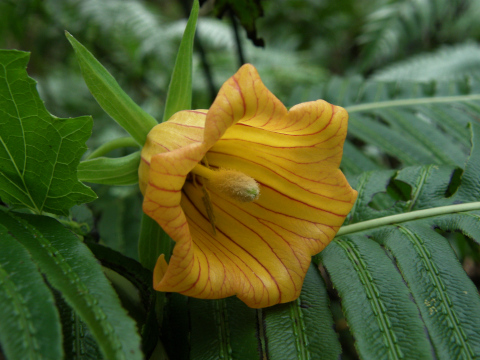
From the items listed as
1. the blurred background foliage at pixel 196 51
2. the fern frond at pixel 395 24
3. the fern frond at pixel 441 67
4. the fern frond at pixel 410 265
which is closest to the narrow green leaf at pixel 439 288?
the fern frond at pixel 410 265

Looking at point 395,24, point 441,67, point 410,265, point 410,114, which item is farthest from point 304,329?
point 395,24

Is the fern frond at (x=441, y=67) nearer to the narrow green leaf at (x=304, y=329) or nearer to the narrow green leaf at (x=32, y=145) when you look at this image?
the narrow green leaf at (x=304, y=329)

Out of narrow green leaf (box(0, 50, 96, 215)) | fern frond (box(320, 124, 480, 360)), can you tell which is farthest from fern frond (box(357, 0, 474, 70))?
narrow green leaf (box(0, 50, 96, 215))

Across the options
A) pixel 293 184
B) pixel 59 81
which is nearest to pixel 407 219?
pixel 293 184

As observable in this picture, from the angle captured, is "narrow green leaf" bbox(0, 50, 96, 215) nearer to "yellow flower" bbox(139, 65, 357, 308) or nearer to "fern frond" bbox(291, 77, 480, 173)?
"yellow flower" bbox(139, 65, 357, 308)

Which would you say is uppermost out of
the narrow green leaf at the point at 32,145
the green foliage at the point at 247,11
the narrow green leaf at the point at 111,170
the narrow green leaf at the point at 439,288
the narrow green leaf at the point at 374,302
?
the green foliage at the point at 247,11

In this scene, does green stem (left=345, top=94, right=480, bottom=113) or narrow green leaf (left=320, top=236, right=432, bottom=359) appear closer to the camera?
narrow green leaf (left=320, top=236, right=432, bottom=359)
